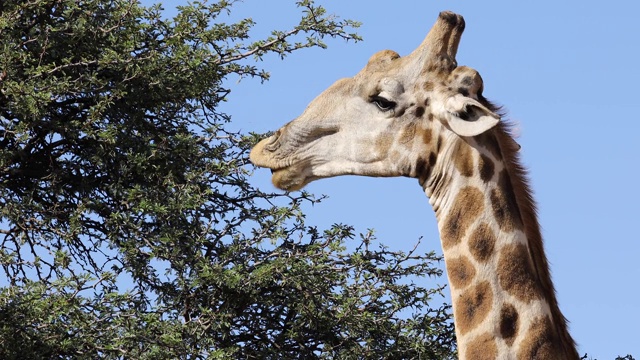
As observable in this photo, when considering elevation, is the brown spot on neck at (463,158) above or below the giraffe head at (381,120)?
below

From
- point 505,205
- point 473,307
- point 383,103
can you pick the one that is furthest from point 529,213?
point 383,103

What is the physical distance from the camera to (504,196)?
5316mm

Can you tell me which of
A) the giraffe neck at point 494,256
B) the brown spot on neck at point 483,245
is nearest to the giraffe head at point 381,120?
the giraffe neck at point 494,256

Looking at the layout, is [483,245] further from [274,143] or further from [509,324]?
[274,143]

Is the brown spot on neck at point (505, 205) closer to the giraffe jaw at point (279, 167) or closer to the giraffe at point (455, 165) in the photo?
the giraffe at point (455, 165)

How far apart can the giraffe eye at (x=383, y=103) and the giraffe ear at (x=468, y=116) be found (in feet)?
1.29

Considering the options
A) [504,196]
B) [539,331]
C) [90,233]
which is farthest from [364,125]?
[90,233]

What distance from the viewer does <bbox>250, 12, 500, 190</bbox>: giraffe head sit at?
18.2 feet

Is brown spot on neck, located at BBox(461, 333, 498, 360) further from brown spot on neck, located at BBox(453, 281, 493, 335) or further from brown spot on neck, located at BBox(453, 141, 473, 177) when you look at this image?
brown spot on neck, located at BBox(453, 141, 473, 177)

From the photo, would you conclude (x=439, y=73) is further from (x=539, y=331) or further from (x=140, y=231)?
(x=140, y=231)

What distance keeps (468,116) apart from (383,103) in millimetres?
591

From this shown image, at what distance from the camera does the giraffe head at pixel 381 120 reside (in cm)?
554

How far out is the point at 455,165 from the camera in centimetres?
543

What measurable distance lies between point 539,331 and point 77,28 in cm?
599
